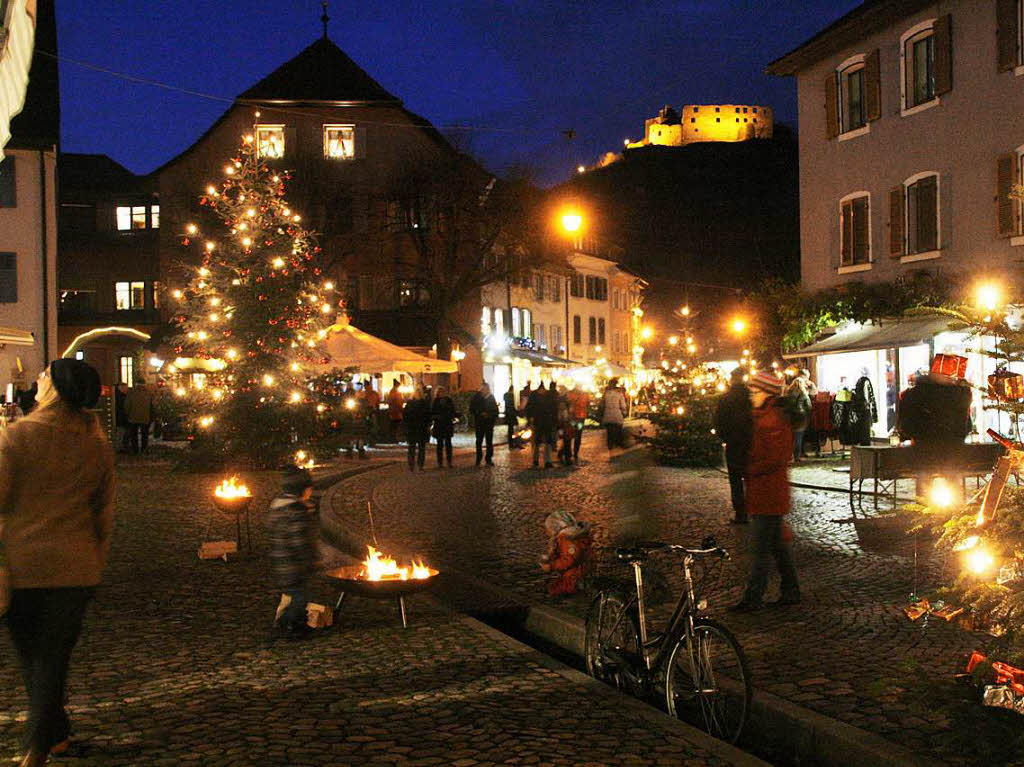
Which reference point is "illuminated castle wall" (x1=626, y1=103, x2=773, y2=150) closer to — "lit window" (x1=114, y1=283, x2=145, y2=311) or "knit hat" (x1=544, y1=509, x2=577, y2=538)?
"lit window" (x1=114, y1=283, x2=145, y2=311)

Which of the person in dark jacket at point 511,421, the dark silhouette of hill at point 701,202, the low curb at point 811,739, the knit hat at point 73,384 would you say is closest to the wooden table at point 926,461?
the low curb at point 811,739

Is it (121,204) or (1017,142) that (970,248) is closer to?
(1017,142)

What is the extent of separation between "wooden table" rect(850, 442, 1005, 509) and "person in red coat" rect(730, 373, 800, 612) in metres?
4.63

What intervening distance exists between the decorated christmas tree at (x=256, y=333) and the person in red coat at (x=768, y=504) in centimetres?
1561

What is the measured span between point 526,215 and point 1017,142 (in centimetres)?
2585

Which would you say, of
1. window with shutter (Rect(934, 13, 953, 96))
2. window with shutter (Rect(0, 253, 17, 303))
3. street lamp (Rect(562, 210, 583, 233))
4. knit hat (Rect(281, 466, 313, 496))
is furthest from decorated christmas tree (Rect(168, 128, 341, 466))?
window with shutter (Rect(0, 253, 17, 303))

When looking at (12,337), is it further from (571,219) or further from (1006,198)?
(1006,198)

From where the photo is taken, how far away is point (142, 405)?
28.5m

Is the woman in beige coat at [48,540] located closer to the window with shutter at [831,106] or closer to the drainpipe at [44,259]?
the window with shutter at [831,106]

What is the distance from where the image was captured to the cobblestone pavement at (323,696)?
5.43m

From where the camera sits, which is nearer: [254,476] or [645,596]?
[645,596]

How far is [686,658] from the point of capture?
6.04m

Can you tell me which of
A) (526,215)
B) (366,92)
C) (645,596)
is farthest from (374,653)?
(366,92)

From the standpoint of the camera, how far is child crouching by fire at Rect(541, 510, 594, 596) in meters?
9.30
